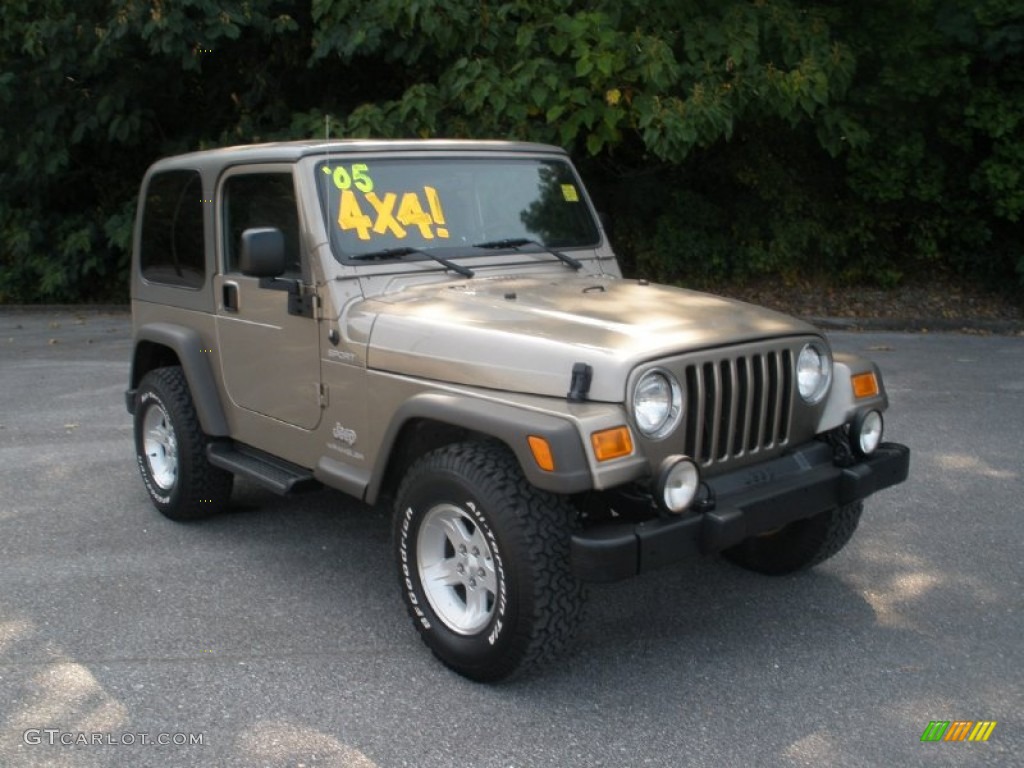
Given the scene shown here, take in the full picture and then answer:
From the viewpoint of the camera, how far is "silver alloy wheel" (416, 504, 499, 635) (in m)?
3.79

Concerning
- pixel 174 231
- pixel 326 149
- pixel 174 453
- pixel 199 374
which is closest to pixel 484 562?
pixel 326 149

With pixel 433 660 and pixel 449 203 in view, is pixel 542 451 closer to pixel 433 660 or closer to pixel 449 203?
pixel 433 660

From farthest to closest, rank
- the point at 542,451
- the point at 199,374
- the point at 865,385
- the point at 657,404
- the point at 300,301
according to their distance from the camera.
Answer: the point at 199,374 → the point at 300,301 → the point at 865,385 → the point at 657,404 → the point at 542,451

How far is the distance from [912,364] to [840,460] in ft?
20.5

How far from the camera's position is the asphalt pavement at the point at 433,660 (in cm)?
343

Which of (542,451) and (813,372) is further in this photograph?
(813,372)

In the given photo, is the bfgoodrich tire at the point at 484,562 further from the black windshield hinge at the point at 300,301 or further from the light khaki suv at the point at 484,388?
the black windshield hinge at the point at 300,301

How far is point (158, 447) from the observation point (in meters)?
5.75

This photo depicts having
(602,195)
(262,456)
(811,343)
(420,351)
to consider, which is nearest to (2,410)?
(262,456)

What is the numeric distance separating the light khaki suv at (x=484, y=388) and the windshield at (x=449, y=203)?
0.01 m

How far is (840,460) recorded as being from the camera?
13.5 ft

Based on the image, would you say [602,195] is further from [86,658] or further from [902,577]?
[86,658]

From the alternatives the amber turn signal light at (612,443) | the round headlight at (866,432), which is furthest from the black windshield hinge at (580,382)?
the round headlight at (866,432)

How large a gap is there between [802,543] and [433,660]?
164 centimetres
